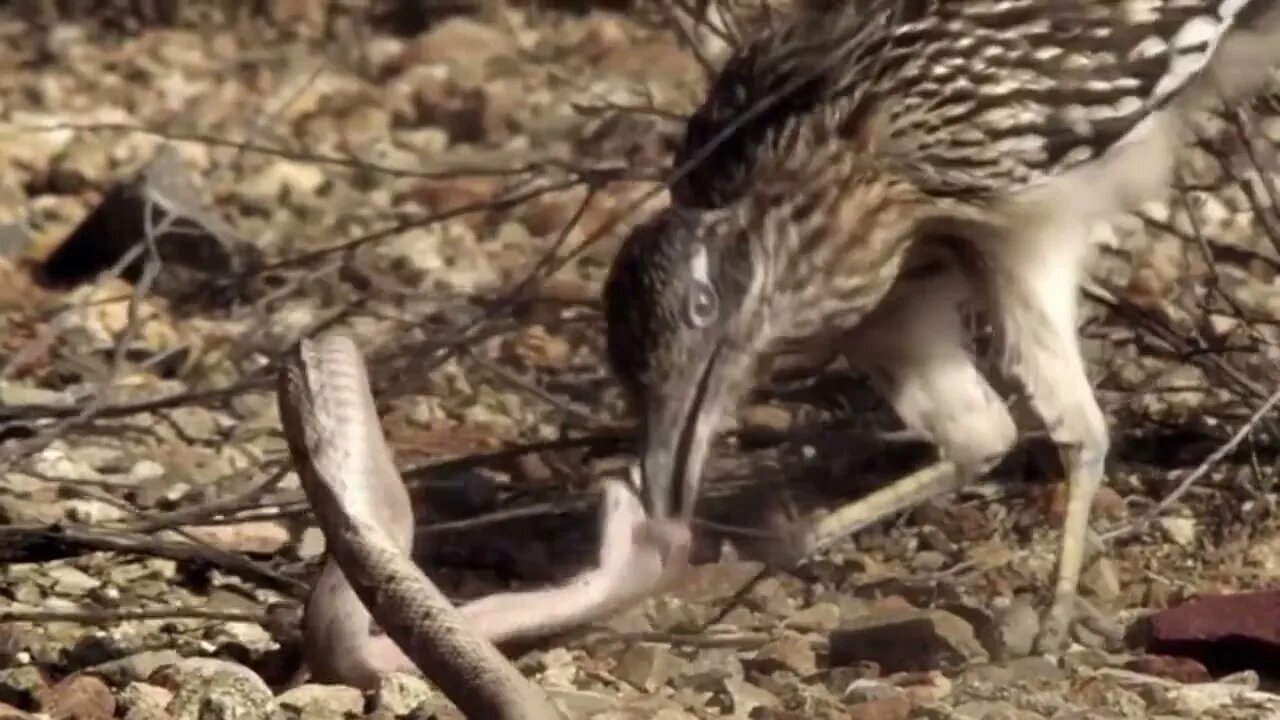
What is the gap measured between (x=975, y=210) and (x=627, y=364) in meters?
0.58

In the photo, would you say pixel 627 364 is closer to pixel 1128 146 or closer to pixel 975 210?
pixel 975 210

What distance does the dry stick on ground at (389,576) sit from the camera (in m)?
3.01

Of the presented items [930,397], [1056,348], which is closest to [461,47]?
[930,397]

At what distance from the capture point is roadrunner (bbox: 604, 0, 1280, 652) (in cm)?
395

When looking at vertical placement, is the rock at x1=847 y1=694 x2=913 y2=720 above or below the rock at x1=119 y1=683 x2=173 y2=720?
above

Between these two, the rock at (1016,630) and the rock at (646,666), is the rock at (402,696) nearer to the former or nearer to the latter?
the rock at (646,666)

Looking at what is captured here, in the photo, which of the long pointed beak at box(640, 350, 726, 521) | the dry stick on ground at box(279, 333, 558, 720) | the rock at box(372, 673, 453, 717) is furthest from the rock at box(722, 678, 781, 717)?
the dry stick on ground at box(279, 333, 558, 720)

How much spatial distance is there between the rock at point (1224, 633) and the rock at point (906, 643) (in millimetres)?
242

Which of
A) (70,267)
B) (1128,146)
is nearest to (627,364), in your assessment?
(1128,146)

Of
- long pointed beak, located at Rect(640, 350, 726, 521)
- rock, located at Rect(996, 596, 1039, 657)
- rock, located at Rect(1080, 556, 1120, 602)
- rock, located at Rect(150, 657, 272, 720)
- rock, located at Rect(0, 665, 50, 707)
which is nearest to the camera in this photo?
rock, located at Rect(150, 657, 272, 720)

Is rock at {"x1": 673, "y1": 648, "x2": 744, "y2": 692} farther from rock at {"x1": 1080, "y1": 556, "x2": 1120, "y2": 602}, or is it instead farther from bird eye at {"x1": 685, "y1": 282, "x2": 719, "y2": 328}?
rock at {"x1": 1080, "y1": 556, "x2": 1120, "y2": 602}

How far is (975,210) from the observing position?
3.98 meters

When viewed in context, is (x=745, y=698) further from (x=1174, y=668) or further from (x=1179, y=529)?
(x=1179, y=529)

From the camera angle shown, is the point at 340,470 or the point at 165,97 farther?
the point at 165,97
